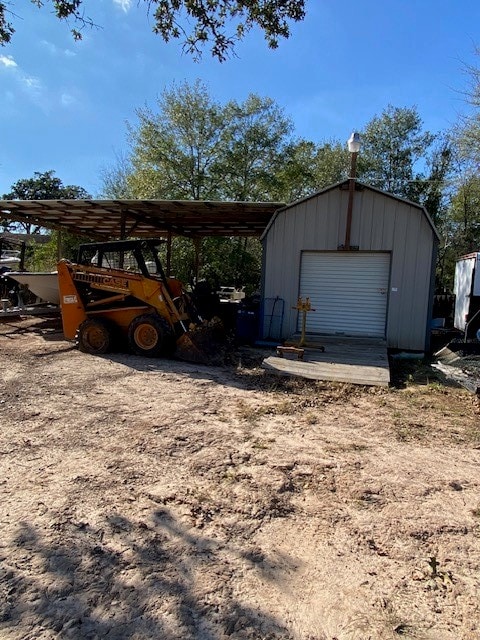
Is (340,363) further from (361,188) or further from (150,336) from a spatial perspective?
(361,188)

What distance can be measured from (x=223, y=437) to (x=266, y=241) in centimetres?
685

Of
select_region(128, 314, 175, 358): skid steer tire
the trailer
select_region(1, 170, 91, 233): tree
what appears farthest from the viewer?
select_region(1, 170, 91, 233): tree

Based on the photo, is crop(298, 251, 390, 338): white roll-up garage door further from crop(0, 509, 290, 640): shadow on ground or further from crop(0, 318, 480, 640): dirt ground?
crop(0, 509, 290, 640): shadow on ground

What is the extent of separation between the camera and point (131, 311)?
26.9 feet

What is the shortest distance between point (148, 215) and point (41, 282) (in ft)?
11.2

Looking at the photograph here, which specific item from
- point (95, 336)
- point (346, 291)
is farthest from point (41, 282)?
point (346, 291)

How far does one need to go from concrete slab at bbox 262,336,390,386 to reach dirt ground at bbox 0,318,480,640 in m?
1.24

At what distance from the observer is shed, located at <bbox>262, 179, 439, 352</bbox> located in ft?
30.7

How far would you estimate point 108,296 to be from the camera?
27.9 feet

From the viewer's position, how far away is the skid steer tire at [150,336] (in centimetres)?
785

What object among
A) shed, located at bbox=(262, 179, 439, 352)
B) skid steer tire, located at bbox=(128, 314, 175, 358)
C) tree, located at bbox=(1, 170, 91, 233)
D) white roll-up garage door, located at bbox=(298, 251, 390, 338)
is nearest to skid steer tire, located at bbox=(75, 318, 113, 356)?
skid steer tire, located at bbox=(128, 314, 175, 358)

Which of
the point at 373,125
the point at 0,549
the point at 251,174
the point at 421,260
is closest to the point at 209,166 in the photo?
the point at 251,174

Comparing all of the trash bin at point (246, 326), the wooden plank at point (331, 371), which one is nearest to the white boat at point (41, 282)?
the trash bin at point (246, 326)

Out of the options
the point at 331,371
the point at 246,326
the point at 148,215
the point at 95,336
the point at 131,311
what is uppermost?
the point at 148,215
